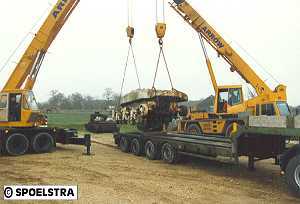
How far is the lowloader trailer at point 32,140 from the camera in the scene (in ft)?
50.6

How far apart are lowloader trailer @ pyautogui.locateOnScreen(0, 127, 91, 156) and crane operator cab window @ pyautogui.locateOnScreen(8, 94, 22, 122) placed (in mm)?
626

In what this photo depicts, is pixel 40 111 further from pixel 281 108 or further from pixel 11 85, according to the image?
pixel 281 108

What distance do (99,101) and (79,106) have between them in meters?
5.34

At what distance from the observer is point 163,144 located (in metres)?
13.6

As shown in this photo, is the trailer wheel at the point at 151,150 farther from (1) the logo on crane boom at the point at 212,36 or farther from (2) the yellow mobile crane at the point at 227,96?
(1) the logo on crane boom at the point at 212,36

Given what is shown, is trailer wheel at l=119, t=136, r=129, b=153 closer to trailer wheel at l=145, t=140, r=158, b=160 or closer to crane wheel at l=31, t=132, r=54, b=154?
trailer wheel at l=145, t=140, r=158, b=160

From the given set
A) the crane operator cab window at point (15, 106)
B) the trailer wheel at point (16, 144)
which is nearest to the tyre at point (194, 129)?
the trailer wheel at point (16, 144)

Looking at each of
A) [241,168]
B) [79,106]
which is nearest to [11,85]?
[241,168]

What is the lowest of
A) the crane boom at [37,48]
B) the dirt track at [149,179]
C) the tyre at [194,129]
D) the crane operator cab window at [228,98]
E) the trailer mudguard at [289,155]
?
the dirt track at [149,179]

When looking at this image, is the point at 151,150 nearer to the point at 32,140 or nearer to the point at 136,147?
the point at 136,147

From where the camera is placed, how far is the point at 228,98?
1828 centimetres

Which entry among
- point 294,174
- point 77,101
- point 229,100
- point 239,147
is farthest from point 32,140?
point 77,101

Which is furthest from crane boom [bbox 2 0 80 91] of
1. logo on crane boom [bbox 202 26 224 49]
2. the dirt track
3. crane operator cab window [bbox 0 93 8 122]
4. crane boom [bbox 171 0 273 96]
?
logo on crane boom [bbox 202 26 224 49]

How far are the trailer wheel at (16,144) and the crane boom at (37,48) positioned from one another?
7.84 ft
